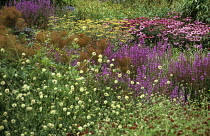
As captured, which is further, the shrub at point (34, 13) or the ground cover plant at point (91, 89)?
the shrub at point (34, 13)

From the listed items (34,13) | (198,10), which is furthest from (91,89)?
(198,10)

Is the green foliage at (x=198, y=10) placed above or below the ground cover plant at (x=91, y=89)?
above

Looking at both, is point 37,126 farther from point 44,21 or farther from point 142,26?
point 44,21

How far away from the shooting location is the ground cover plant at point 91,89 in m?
2.72

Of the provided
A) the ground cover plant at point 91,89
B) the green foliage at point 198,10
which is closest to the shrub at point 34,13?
the ground cover plant at point 91,89

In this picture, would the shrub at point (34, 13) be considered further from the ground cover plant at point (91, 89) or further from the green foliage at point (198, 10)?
the green foliage at point (198, 10)

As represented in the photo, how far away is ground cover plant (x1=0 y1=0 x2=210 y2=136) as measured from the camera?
8.93 ft

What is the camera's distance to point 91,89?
362cm

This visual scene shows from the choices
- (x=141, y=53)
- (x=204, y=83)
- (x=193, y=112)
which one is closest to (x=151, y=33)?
(x=141, y=53)

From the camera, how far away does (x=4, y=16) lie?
159 inches

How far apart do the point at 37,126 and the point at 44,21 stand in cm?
660

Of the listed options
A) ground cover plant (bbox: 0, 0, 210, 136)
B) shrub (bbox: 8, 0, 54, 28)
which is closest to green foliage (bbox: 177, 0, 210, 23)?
ground cover plant (bbox: 0, 0, 210, 136)

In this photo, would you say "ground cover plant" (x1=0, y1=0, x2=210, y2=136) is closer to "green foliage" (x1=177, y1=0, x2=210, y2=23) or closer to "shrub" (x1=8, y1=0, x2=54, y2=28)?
"shrub" (x1=8, y1=0, x2=54, y2=28)

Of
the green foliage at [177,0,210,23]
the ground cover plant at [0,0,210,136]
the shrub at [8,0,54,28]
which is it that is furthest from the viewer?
the green foliage at [177,0,210,23]
